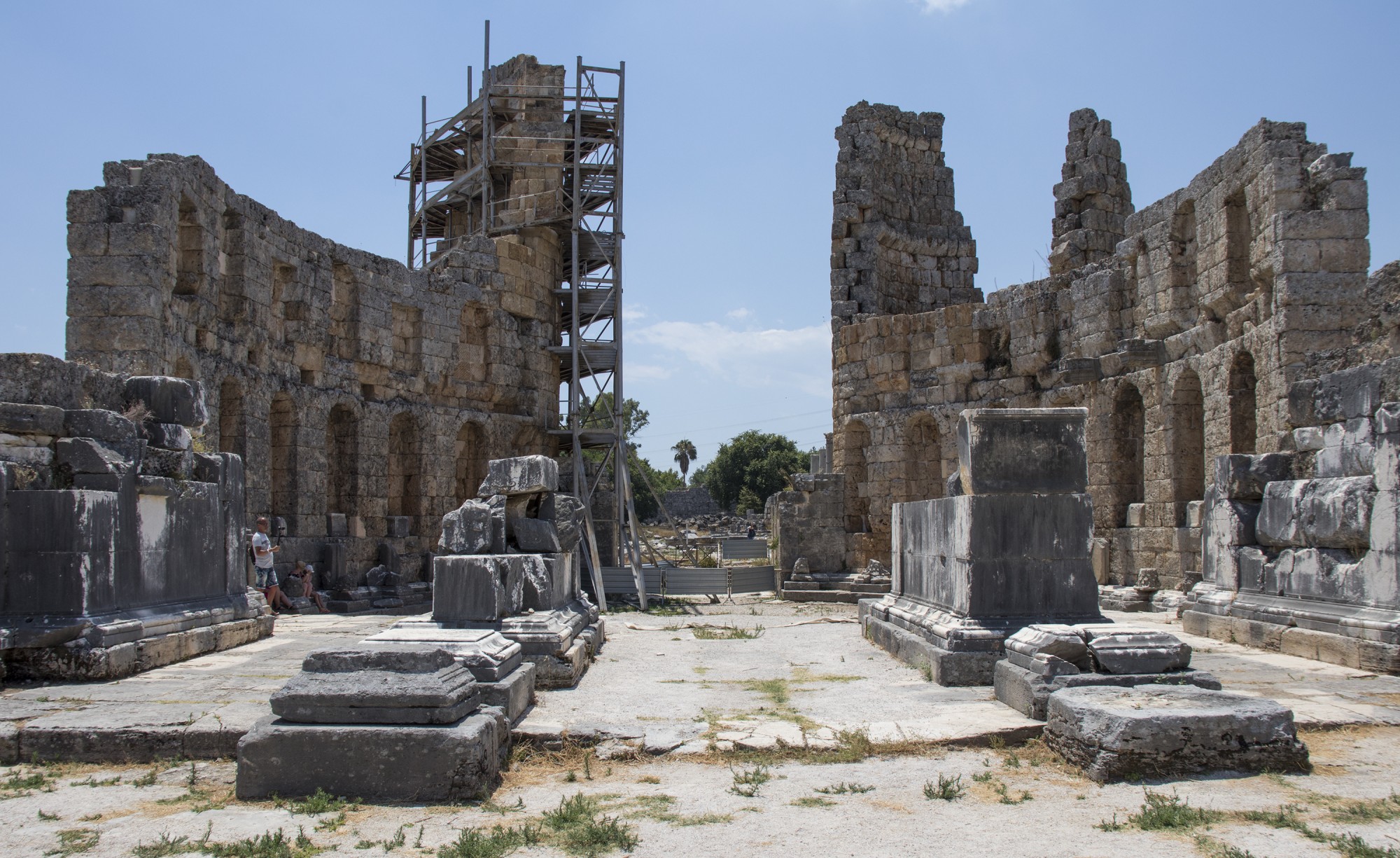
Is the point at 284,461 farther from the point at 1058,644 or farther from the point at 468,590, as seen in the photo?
the point at 1058,644

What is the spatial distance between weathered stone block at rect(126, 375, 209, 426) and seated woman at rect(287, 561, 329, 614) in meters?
5.56

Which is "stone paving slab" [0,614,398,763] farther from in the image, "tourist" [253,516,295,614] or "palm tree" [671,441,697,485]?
"palm tree" [671,441,697,485]

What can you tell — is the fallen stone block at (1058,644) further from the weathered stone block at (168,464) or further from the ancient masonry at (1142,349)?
the weathered stone block at (168,464)

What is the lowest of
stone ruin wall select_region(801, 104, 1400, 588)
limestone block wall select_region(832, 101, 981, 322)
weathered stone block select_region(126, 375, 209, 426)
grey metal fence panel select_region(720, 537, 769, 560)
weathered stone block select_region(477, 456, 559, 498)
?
grey metal fence panel select_region(720, 537, 769, 560)

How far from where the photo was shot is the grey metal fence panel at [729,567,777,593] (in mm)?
18172

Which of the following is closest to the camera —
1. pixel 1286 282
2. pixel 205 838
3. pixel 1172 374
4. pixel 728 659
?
pixel 205 838

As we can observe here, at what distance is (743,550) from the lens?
28391mm

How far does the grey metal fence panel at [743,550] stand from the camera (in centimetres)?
2711

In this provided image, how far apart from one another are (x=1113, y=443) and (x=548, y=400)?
10624 millimetres

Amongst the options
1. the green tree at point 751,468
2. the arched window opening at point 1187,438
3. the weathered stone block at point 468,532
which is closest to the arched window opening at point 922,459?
the arched window opening at point 1187,438

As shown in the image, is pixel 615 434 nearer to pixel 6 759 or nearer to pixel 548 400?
pixel 548 400

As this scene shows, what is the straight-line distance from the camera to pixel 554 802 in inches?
191

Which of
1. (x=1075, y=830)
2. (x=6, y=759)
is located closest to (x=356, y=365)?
(x=6, y=759)

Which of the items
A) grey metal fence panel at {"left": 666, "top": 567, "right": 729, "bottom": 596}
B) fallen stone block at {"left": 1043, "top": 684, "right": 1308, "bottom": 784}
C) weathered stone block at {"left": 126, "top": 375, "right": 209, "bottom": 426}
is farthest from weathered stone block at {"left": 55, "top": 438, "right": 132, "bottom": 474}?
grey metal fence panel at {"left": 666, "top": 567, "right": 729, "bottom": 596}
